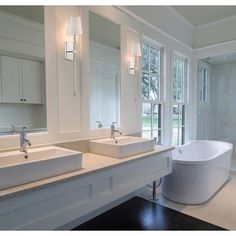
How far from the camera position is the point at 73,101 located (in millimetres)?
2088

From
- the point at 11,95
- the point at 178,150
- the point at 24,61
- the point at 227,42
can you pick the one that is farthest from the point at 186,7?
the point at 11,95

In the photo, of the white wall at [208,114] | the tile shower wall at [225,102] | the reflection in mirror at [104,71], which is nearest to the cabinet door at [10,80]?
the reflection in mirror at [104,71]

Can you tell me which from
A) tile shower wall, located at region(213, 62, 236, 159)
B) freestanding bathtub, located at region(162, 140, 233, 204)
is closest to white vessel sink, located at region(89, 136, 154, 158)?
freestanding bathtub, located at region(162, 140, 233, 204)

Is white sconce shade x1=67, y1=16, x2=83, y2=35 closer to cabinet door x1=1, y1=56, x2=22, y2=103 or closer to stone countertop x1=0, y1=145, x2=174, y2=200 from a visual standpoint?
cabinet door x1=1, y1=56, x2=22, y2=103

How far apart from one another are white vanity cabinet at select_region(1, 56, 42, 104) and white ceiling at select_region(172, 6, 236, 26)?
101 inches

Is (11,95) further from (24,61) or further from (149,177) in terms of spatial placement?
(149,177)

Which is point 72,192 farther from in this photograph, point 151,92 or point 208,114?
point 208,114

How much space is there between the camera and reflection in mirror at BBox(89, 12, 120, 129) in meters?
2.29

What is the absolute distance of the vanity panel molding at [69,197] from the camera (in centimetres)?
117

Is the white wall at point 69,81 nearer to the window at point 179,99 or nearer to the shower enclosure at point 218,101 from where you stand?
the window at point 179,99

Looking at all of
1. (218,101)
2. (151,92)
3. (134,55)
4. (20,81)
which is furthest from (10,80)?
(218,101)

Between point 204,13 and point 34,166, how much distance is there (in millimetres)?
3559

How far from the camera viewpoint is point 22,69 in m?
1.78

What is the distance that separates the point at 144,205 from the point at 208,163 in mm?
973
